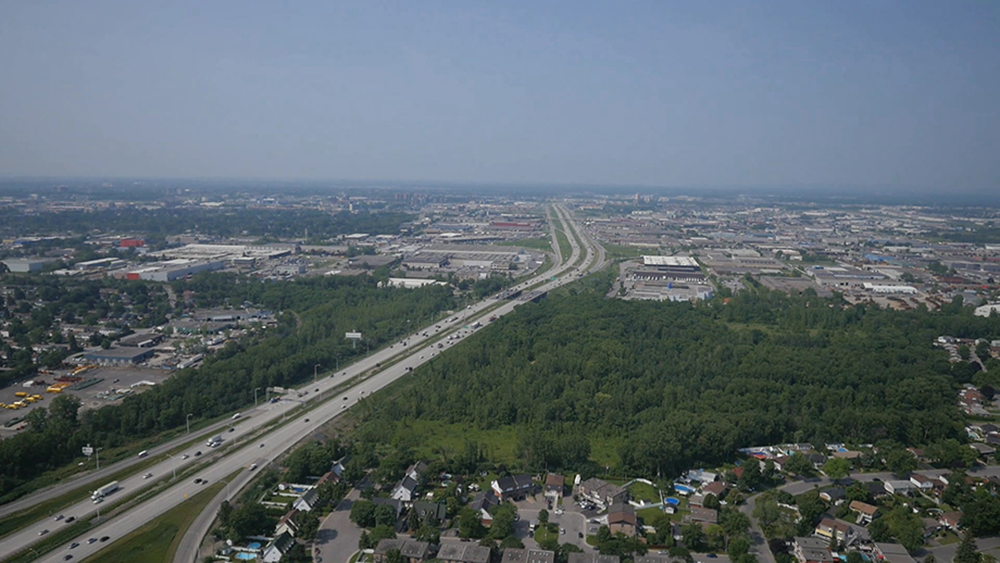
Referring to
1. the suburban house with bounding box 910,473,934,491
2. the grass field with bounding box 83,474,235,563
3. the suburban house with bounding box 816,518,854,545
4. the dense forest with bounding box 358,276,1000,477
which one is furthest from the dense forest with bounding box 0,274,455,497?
Answer: the suburban house with bounding box 910,473,934,491

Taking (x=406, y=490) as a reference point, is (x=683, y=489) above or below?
below

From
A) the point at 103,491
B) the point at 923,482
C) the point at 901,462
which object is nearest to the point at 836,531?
the point at 923,482

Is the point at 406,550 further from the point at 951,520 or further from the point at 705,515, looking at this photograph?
the point at 951,520

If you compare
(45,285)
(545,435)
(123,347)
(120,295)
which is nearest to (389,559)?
(545,435)

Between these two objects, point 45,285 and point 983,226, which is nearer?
point 45,285

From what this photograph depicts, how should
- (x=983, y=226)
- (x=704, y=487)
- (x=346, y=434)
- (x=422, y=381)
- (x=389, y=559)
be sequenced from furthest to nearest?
1. (x=983, y=226)
2. (x=422, y=381)
3. (x=346, y=434)
4. (x=704, y=487)
5. (x=389, y=559)

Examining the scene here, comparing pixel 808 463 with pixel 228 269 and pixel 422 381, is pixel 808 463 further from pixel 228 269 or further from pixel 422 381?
pixel 228 269
